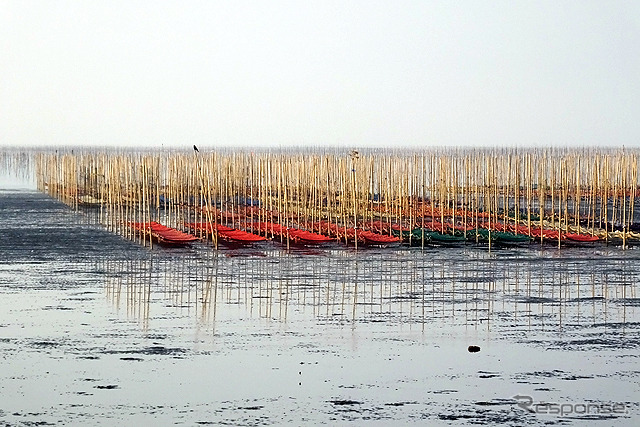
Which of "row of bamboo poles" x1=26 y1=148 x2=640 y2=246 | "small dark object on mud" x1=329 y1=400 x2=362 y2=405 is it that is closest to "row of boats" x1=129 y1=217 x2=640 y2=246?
"row of bamboo poles" x1=26 y1=148 x2=640 y2=246

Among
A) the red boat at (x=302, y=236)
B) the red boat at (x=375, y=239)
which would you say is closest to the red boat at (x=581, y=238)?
the red boat at (x=375, y=239)

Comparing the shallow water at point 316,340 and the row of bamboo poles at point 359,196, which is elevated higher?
the row of bamboo poles at point 359,196

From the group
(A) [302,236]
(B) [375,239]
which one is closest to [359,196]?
(A) [302,236]

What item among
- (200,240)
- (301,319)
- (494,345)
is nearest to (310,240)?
(200,240)

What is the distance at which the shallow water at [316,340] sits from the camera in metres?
12.5

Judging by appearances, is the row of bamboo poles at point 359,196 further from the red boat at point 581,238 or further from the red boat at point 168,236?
the red boat at point 581,238

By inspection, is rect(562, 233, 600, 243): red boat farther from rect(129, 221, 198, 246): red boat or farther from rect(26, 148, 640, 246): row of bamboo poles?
rect(129, 221, 198, 246): red boat

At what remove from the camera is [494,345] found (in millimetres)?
16281

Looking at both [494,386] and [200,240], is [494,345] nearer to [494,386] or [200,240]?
[494,386]

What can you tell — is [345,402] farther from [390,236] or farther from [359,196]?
[359,196]

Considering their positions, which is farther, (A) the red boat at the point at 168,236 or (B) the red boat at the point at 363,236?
(B) the red boat at the point at 363,236

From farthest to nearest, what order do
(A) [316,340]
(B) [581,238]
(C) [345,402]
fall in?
(B) [581,238] < (A) [316,340] < (C) [345,402]

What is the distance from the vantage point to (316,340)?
54.4ft

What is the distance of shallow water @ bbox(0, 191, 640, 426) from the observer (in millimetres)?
12539
